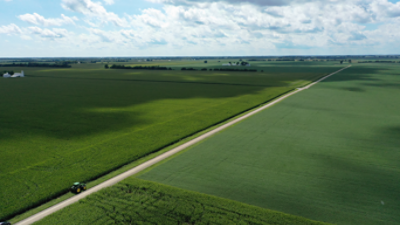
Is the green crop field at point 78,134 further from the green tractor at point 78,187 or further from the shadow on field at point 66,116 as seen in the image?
the green tractor at point 78,187

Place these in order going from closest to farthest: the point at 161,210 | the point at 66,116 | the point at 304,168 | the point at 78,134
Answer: the point at 161,210 < the point at 304,168 < the point at 78,134 < the point at 66,116

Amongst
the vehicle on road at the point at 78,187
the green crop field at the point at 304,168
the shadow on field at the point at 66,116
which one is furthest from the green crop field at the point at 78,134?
the green crop field at the point at 304,168

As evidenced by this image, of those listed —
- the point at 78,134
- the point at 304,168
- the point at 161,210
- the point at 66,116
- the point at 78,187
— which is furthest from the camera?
the point at 66,116

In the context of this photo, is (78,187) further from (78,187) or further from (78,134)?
(78,134)

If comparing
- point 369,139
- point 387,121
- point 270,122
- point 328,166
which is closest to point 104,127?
point 270,122

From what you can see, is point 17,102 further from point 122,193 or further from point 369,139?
point 369,139

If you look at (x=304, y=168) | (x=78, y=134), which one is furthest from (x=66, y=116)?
(x=304, y=168)
